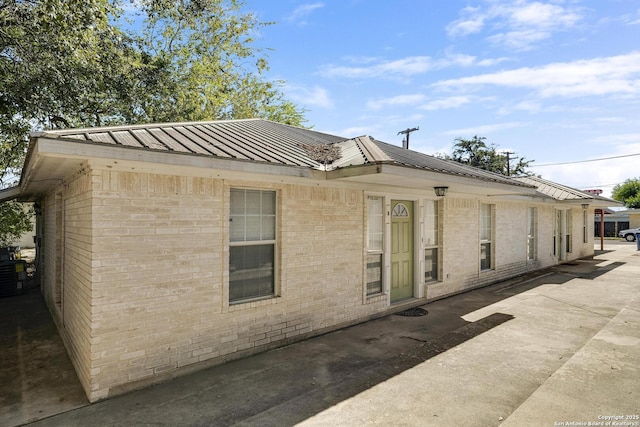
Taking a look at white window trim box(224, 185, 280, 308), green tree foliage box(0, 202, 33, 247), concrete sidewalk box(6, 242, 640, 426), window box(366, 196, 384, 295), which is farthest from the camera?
green tree foliage box(0, 202, 33, 247)

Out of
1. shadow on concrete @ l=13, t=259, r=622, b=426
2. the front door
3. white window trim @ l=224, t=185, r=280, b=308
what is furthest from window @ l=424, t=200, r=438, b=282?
white window trim @ l=224, t=185, r=280, b=308

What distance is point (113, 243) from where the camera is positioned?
3.92m

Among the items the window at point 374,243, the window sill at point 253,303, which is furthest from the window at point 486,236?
the window sill at point 253,303

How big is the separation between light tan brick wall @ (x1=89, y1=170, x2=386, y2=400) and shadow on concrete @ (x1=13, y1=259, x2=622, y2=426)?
28cm

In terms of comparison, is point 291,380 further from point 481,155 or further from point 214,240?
point 481,155

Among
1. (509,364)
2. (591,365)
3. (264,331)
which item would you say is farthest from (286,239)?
(591,365)

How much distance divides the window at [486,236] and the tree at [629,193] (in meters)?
→ 50.3

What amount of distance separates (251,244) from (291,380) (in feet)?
6.49

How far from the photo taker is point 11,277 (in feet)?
32.0

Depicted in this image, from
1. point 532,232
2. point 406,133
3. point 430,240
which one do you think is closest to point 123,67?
point 430,240

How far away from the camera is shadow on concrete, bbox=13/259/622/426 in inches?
138

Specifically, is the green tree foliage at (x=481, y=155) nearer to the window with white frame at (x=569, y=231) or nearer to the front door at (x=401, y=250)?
the window with white frame at (x=569, y=231)

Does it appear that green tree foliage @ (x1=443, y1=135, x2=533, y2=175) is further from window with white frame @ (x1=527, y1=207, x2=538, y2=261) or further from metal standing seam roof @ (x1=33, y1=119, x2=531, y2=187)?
metal standing seam roof @ (x1=33, y1=119, x2=531, y2=187)

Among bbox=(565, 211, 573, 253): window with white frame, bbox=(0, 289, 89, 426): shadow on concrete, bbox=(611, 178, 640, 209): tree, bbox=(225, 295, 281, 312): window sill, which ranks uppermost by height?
bbox=(611, 178, 640, 209): tree
